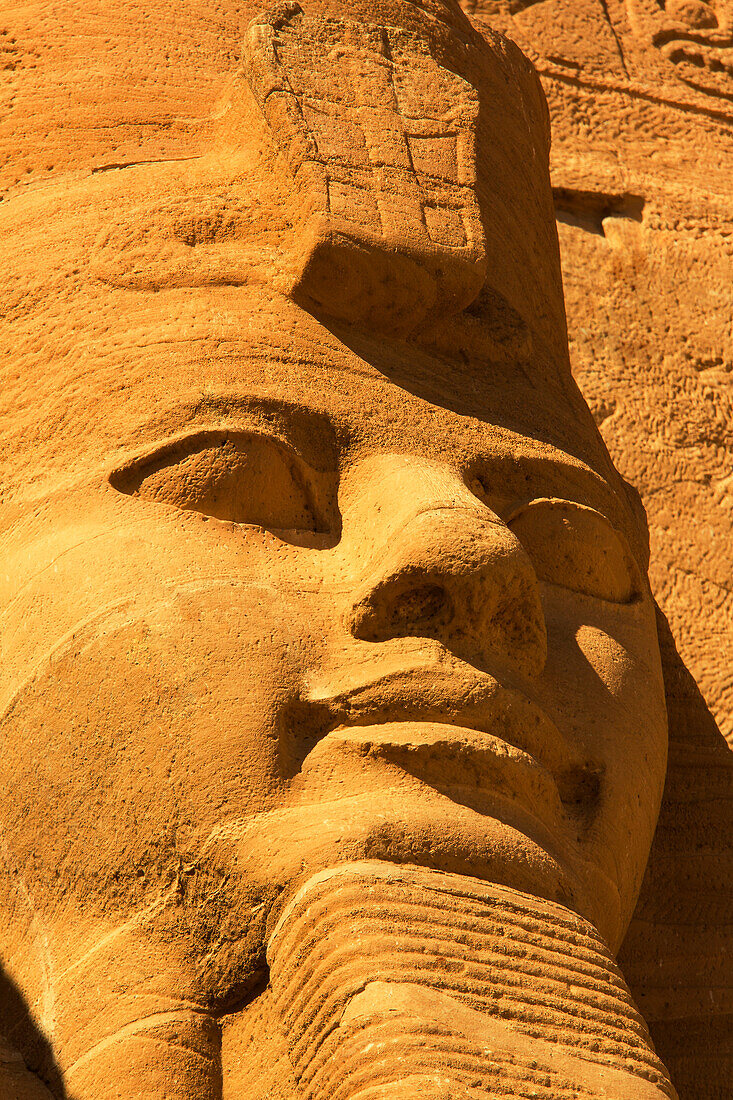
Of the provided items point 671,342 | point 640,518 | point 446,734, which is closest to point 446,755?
point 446,734

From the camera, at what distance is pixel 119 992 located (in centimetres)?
201

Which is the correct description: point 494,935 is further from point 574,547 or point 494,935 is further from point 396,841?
point 574,547

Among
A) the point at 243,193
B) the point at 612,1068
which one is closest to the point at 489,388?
the point at 243,193

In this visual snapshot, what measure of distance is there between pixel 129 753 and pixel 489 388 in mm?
1146

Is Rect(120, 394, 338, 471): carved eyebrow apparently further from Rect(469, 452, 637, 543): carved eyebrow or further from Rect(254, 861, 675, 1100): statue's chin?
Rect(254, 861, 675, 1100): statue's chin

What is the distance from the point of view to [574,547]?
108 inches

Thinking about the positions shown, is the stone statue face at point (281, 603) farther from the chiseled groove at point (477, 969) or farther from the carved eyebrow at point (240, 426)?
the chiseled groove at point (477, 969)

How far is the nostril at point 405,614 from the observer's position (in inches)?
88.7

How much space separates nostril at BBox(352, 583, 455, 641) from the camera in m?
2.25

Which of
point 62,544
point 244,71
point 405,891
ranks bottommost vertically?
point 405,891

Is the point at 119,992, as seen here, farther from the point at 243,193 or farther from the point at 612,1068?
the point at 243,193

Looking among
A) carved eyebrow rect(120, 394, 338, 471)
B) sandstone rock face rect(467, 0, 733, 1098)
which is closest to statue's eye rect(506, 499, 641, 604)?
carved eyebrow rect(120, 394, 338, 471)

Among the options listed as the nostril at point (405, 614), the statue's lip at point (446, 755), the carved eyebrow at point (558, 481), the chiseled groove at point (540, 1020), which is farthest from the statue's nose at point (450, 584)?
the chiseled groove at point (540, 1020)

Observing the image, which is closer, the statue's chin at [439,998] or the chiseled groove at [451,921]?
the statue's chin at [439,998]
